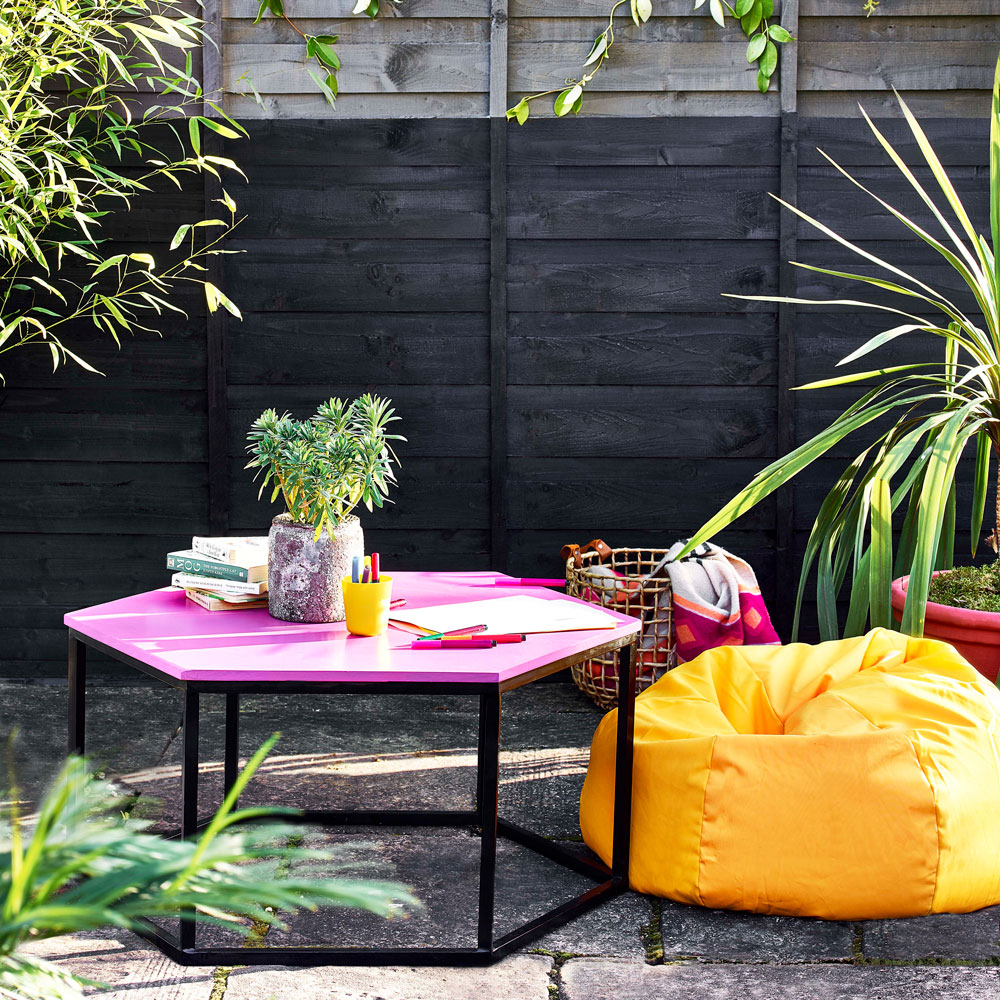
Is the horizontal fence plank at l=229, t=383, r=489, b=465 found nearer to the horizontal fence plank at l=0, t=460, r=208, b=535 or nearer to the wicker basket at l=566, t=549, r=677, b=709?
the horizontal fence plank at l=0, t=460, r=208, b=535

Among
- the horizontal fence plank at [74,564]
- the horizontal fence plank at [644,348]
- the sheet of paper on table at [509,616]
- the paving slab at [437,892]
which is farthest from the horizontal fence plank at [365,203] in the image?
the paving slab at [437,892]

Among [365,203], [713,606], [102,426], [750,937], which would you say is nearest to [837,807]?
[750,937]

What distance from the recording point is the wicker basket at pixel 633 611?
108 inches

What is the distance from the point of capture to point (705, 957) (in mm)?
1638

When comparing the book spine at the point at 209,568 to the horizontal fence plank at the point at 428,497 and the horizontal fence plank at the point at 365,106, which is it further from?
the horizontal fence plank at the point at 365,106

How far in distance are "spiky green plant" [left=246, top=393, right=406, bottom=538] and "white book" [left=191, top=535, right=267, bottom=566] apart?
0.19m

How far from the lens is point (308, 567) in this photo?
5.78ft

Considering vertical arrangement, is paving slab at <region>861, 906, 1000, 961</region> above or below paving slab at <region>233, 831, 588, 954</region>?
above

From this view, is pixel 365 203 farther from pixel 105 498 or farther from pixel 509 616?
pixel 509 616

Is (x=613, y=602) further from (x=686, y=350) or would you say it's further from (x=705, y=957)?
(x=705, y=957)

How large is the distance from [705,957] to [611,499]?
168cm

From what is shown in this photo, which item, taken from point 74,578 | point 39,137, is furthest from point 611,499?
point 39,137

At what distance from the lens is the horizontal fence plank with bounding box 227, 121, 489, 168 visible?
3076mm

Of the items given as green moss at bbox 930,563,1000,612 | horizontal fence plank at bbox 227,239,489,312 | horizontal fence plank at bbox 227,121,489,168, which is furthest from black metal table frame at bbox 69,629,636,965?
horizontal fence plank at bbox 227,121,489,168
